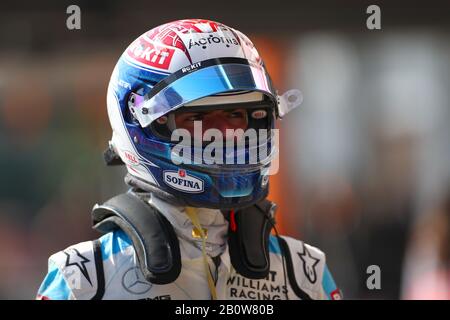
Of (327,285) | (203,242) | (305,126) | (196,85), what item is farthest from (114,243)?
(305,126)

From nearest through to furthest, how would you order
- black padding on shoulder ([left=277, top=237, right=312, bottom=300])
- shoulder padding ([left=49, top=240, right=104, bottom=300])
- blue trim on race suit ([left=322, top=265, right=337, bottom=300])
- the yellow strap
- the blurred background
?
shoulder padding ([left=49, top=240, right=104, bottom=300]) < the yellow strap < black padding on shoulder ([left=277, top=237, right=312, bottom=300]) < blue trim on race suit ([left=322, top=265, right=337, bottom=300]) < the blurred background

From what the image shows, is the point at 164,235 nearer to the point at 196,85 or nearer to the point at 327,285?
the point at 196,85

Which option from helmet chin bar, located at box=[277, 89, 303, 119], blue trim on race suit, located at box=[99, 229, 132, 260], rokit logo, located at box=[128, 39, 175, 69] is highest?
rokit logo, located at box=[128, 39, 175, 69]

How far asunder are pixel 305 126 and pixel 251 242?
4252 millimetres

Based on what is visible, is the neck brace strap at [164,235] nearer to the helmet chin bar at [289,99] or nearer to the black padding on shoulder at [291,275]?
the black padding on shoulder at [291,275]

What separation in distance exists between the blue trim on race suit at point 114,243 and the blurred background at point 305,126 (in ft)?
11.5

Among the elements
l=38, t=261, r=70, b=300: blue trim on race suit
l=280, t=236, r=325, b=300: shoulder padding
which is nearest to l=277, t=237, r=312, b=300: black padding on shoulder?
l=280, t=236, r=325, b=300: shoulder padding

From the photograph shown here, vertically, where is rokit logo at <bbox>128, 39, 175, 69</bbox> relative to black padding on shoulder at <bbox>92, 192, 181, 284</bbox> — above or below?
above

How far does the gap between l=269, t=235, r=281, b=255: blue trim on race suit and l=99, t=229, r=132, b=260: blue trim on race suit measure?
0.46m

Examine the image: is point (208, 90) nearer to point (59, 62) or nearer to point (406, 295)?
point (406, 295)

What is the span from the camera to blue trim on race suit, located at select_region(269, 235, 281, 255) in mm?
2531

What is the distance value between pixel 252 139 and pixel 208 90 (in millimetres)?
213

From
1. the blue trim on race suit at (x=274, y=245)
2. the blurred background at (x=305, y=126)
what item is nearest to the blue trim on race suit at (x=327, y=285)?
the blue trim on race suit at (x=274, y=245)

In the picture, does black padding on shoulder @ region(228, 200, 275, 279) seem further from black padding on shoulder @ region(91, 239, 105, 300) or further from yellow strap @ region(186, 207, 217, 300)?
black padding on shoulder @ region(91, 239, 105, 300)
